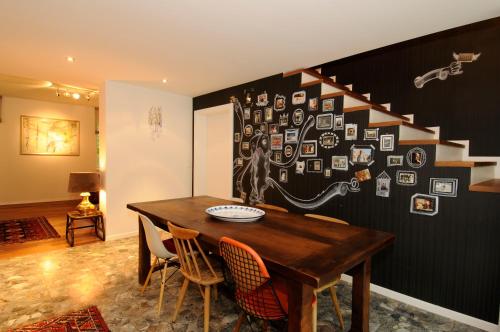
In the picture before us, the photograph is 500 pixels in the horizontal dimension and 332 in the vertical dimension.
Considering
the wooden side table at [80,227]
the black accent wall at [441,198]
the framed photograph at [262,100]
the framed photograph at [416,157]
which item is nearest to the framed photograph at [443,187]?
the black accent wall at [441,198]

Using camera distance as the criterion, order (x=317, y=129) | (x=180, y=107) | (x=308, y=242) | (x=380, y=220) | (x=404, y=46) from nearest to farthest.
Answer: (x=308, y=242) < (x=380, y=220) < (x=404, y=46) < (x=317, y=129) < (x=180, y=107)

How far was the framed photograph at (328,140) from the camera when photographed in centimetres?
287

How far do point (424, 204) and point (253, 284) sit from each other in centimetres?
173

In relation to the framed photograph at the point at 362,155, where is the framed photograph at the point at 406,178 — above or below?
below

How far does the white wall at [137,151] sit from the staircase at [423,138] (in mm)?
2424

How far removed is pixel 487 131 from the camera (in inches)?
87.9

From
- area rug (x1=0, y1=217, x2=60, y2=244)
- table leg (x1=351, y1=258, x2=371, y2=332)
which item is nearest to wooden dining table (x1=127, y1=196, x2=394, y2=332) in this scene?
table leg (x1=351, y1=258, x2=371, y2=332)

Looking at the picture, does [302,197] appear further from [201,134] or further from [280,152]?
[201,134]

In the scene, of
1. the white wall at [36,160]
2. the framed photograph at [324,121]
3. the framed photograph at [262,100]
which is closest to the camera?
the framed photograph at [324,121]

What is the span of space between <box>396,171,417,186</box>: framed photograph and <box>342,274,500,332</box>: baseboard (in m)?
1.03

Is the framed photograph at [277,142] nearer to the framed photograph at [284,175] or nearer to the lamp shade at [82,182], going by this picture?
the framed photograph at [284,175]

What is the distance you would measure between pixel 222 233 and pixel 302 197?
1.66 m

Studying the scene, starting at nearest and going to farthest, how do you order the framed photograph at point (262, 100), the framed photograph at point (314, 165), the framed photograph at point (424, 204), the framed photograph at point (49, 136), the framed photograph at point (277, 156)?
the framed photograph at point (424, 204) → the framed photograph at point (314, 165) → the framed photograph at point (277, 156) → the framed photograph at point (262, 100) → the framed photograph at point (49, 136)

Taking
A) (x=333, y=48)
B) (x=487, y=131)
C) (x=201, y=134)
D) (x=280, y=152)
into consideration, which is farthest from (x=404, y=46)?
(x=201, y=134)
